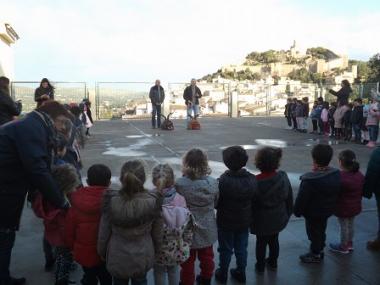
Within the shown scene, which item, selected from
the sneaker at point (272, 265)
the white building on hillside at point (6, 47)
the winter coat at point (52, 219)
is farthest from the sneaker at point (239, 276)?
the white building on hillside at point (6, 47)

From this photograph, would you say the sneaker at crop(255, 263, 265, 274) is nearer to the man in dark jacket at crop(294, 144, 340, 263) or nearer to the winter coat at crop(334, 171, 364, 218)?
the man in dark jacket at crop(294, 144, 340, 263)

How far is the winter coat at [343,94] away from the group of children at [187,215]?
Answer: 406 inches

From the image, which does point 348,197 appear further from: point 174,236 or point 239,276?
point 174,236

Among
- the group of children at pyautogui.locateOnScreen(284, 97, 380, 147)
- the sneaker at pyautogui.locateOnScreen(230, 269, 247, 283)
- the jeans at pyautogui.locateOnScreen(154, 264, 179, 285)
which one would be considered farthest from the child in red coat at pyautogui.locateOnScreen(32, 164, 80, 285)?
the group of children at pyautogui.locateOnScreen(284, 97, 380, 147)

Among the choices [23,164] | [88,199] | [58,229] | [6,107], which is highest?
[6,107]

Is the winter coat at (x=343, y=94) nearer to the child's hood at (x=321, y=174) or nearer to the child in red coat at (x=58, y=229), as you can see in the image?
the child's hood at (x=321, y=174)

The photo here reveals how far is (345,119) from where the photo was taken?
14.1 metres

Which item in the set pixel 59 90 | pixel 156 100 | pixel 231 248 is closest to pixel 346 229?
pixel 231 248

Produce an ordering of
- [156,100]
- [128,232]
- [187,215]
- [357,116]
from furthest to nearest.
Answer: [156,100] → [357,116] → [187,215] → [128,232]

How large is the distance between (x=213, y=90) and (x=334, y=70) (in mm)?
102476

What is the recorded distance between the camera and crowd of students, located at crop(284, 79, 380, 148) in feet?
42.5

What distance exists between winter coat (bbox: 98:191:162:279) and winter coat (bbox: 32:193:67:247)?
614 millimetres

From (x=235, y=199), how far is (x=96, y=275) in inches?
54.9

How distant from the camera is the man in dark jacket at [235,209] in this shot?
410 centimetres
